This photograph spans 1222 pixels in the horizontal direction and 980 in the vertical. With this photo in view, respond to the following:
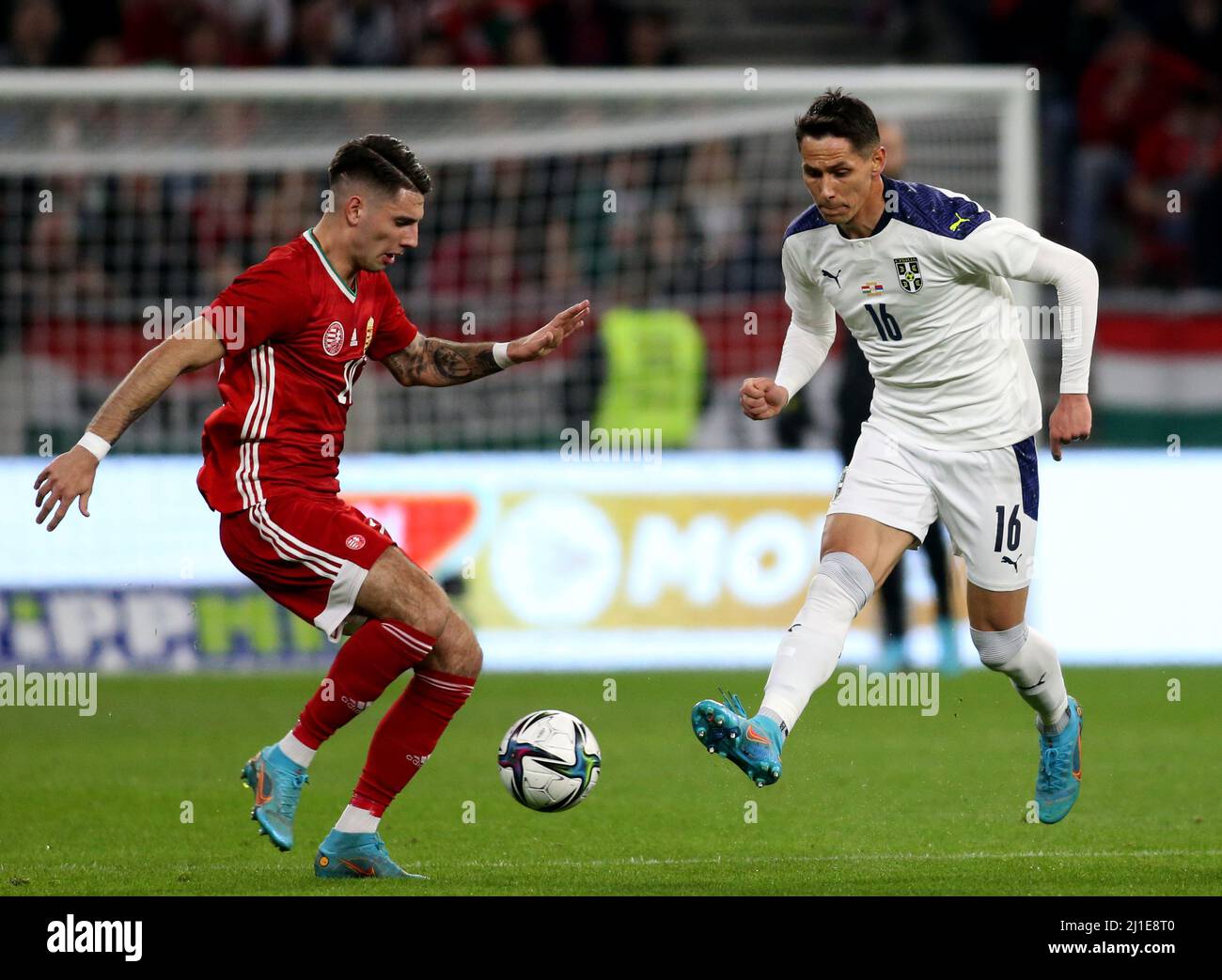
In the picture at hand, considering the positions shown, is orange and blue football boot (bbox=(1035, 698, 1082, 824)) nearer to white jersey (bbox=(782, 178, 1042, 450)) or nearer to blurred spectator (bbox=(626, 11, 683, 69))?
white jersey (bbox=(782, 178, 1042, 450))

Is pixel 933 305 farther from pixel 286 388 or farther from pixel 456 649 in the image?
pixel 286 388

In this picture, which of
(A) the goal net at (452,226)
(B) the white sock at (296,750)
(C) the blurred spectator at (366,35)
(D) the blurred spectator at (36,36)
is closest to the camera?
(B) the white sock at (296,750)

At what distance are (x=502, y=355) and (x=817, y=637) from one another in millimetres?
1415

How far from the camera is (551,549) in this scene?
11.2 metres

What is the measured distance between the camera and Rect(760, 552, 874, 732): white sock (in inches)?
211

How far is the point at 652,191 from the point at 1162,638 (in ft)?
14.2

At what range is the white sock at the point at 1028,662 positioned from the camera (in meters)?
6.00

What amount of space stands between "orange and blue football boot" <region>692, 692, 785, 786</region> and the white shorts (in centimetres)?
100

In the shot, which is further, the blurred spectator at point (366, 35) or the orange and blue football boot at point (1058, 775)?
the blurred spectator at point (366, 35)

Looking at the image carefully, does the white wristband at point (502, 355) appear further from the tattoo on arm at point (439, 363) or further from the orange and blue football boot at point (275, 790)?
the orange and blue football boot at point (275, 790)

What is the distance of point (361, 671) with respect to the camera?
18.5 feet

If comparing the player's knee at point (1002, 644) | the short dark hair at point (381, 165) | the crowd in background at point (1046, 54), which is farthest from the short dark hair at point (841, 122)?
the crowd in background at point (1046, 54)

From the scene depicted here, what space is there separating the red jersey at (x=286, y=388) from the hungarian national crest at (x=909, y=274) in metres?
1.62

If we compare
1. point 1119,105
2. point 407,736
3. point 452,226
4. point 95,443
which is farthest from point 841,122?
point 1119,105
